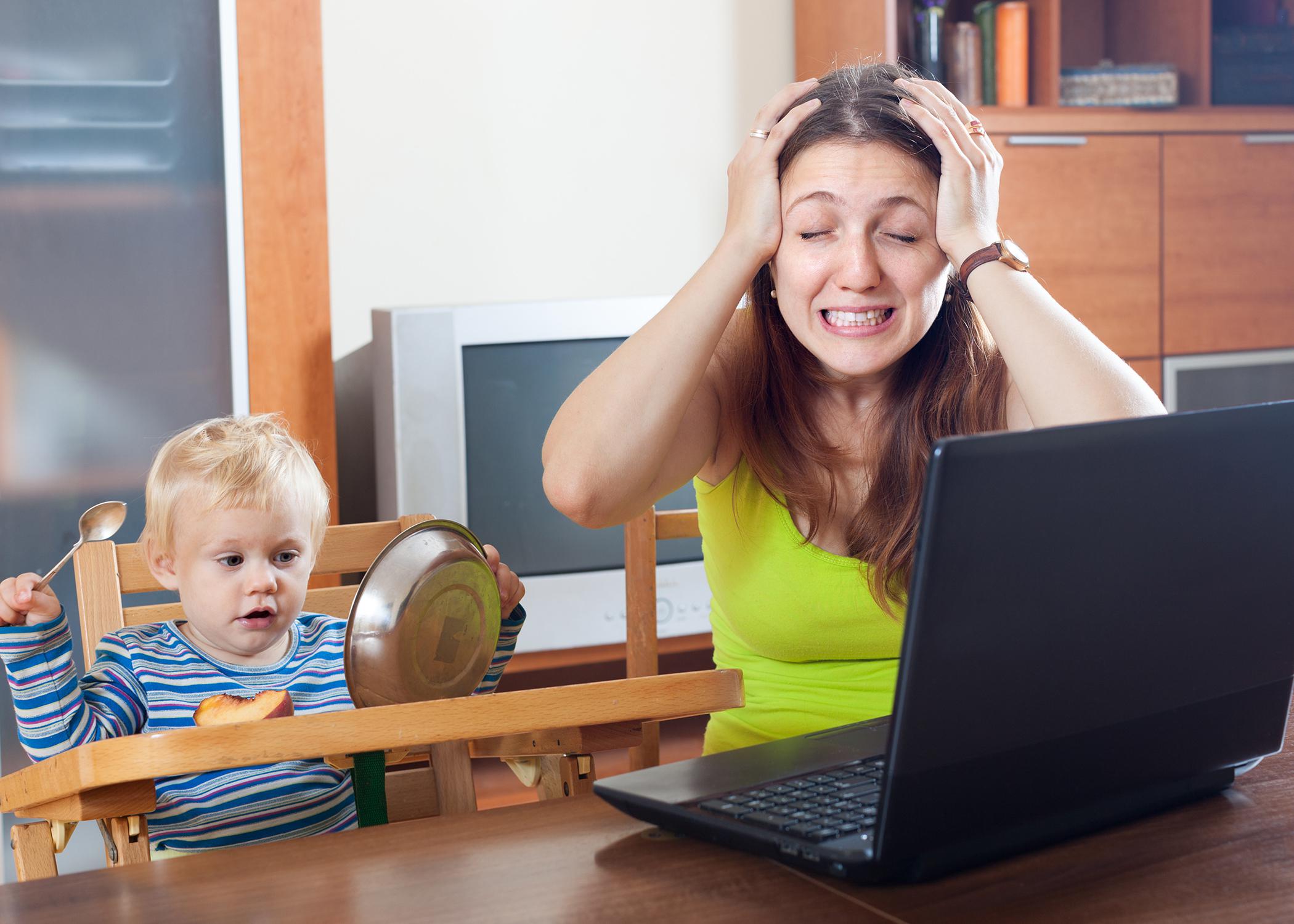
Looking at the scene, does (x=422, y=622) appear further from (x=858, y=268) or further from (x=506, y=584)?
(x=858, y=268)

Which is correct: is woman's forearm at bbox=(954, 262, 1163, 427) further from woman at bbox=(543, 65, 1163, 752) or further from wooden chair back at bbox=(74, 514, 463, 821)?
wooden chair back at bbox=(74, 514, 463, 821)

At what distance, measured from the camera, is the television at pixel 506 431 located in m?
2.24

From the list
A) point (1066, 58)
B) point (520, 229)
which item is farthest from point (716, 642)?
point (1066, 58)

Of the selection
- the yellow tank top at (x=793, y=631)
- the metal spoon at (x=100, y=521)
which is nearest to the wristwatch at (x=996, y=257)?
the yellow tank top at (x=793, y=631)

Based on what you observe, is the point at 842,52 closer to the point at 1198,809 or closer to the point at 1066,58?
the point at 1066,58

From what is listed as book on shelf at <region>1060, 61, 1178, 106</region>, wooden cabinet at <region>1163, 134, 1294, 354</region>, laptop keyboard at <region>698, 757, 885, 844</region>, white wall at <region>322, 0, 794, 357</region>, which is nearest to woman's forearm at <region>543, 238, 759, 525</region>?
laptop keyboard at <region>698, 757, 885, 844</region>

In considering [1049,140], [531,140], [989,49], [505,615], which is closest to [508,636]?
[505,615]

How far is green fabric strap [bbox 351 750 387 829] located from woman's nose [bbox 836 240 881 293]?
1.79ft

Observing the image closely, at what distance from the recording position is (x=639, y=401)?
106 centimetres

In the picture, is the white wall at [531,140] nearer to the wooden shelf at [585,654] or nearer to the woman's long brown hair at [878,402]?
the wooden shelf at [585,654]

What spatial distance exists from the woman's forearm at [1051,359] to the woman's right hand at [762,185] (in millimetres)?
181

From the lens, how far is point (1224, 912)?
57 cm

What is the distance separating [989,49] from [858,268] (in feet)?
6.58

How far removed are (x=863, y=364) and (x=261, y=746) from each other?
625 millimetres
